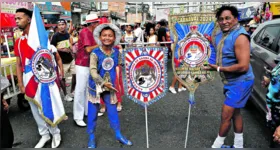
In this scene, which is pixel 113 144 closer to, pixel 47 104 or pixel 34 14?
pixel 47 104

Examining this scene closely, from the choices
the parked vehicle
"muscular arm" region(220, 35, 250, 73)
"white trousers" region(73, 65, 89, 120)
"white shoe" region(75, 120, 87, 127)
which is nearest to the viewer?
"muscular arm" region(220, 35, 250, 73)

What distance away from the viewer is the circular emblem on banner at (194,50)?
2.56 meters

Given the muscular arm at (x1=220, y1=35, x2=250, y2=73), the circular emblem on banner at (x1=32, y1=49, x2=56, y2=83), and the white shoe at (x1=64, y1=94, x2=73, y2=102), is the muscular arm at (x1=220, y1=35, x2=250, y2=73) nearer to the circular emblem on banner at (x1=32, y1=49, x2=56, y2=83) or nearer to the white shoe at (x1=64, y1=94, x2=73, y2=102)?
the circular emblem on banner at (x1=32, y1=49, x2=56, y2=83)

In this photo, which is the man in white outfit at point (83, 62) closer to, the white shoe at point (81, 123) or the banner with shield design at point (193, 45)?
the white shoe at point (81, 123)

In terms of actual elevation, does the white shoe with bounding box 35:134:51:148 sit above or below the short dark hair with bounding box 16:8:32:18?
below

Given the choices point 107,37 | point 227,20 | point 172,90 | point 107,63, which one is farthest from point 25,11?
point 172,90

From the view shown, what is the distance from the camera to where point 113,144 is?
9.91 feet

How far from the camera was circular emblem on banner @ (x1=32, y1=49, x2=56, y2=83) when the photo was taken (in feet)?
8.77

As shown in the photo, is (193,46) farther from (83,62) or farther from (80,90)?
(80,90)

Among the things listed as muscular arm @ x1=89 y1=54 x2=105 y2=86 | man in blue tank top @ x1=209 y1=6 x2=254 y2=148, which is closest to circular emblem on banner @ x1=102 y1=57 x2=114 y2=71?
muscular arm @ x1=89 y1=54 x2=105 y2=86

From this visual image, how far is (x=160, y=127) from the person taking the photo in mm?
3480

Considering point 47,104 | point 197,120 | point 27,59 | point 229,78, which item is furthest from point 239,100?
point 27,59

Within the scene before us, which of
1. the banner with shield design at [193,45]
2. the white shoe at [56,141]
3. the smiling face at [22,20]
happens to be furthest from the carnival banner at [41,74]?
the banner with shield design at [193,45]

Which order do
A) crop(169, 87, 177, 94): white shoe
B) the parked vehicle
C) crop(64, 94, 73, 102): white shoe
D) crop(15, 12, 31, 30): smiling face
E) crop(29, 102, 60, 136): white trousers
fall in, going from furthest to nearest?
crop(169, 87, 177, 94): white shoe < crop(64, 94, 73, 102): white shoe < the parked vehicle < crop(29, 102, 60, 136): white trousers < crop(15, 12, 31, 30): smiling face
